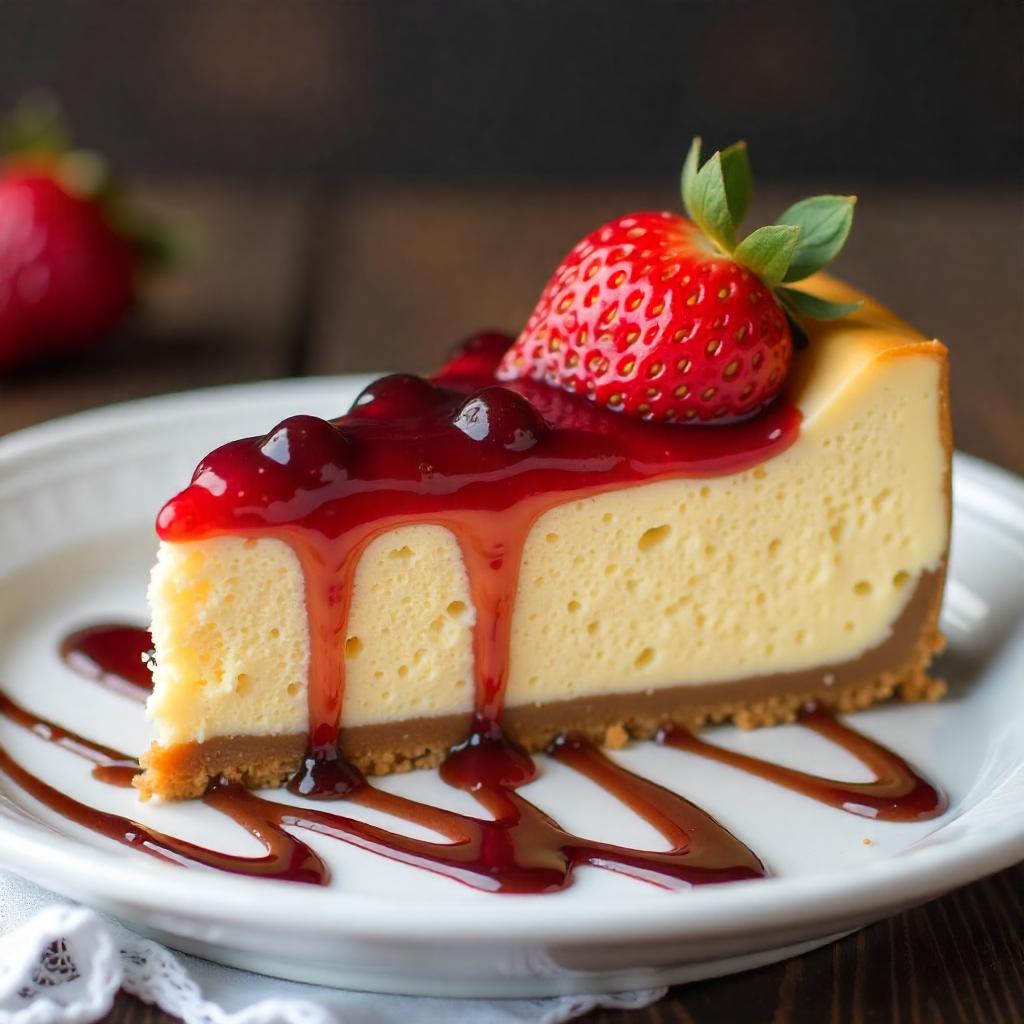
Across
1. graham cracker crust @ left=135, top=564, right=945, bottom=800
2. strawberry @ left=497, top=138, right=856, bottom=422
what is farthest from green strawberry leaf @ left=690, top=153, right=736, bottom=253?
graham cracker crust @ left=135, top=564, right=945, bottom=800

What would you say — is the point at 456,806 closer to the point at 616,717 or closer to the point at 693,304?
the point at 616,717

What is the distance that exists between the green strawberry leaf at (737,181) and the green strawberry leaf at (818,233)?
0.23 ft

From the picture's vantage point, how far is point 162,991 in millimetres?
1468

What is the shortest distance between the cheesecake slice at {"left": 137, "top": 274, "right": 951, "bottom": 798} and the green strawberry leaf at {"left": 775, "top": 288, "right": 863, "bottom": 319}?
0.04 m

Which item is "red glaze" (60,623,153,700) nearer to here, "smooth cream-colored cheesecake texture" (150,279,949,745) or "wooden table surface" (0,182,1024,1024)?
"smooth cream-colored cheesecake texture" (150,279,949,745)

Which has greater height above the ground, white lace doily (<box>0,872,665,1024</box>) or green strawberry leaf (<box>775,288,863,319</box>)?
green strawberry leaf (<box>775,288,863,319</box>)

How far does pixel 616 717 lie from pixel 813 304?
23.6 inches

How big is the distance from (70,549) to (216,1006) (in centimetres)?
114

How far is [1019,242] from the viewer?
413 centimetres

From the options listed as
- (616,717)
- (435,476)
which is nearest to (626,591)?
(616,717)

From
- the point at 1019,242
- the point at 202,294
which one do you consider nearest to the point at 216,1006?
the point at 202,294

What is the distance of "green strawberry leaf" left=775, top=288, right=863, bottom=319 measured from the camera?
198 centimetres

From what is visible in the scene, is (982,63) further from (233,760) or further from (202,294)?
(233,760)

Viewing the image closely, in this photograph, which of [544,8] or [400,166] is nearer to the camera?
[544,8]
